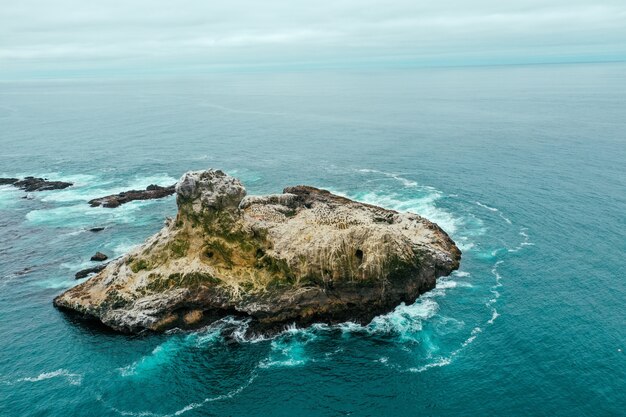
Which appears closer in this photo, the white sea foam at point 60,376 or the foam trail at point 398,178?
the white sea foam at point 60,376

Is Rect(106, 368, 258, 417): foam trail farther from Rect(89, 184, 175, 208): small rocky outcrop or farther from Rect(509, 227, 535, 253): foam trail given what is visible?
Rect(89, 184, 175, 208): small rocky outcrop

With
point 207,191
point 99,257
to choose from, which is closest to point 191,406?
point 207,191

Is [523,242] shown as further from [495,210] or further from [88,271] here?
[88,271]

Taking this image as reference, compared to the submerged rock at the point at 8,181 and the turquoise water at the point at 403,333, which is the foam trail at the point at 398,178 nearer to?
the turquoise water at the point at 403,333

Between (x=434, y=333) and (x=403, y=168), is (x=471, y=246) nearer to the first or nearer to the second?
(x=434, y=333)

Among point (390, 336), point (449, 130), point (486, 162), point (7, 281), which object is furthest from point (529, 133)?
point (7, 281)

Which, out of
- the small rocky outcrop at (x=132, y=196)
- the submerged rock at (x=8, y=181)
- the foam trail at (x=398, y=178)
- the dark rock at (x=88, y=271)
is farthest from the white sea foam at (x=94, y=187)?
the foam trail at (x=398, y=178)
